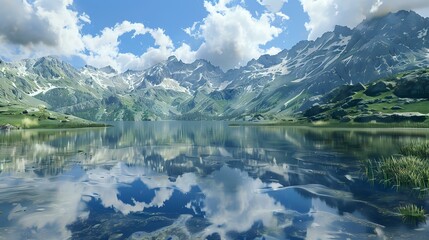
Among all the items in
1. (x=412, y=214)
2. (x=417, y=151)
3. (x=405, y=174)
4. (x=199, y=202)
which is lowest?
(x=199, y=202)

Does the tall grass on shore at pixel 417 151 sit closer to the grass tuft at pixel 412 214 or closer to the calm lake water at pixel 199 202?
the calm lake water at pixel 199 202

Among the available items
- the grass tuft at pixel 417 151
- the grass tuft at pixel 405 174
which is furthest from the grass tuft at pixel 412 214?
the grass tuft at pixel 417 151

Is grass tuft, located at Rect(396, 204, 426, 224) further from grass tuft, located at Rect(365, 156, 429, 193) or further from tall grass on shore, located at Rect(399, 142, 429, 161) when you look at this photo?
tall grass on shore, located at Rect(399, 142, 429, 161)

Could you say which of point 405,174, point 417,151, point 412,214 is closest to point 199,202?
point 412,214

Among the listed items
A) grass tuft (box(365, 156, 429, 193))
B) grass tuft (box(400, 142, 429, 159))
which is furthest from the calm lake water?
grass tuft (box(400, 142, 429, 159))

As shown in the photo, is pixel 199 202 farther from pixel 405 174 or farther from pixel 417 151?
pixel 417 151

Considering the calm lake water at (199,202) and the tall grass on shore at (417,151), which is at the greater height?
the tall grass on shore at (417,151)

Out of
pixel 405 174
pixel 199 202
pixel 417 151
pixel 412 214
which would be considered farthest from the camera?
pixel 417 151

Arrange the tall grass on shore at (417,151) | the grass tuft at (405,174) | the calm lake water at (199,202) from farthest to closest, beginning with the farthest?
the tall grass on shore at (417,151)
the grass tuft at (405,174)
the calm lake water at (199,202)

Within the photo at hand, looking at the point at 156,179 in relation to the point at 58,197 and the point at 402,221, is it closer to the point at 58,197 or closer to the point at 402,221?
the point at 58,197

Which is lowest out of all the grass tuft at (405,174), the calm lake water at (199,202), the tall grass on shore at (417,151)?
the calm lake water at (199,202)

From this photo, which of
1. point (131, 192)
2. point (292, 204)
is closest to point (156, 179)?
point (131, 192)

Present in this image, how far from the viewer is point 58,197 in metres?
41.3

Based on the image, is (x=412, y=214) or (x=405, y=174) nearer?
(x=412, y=214)
